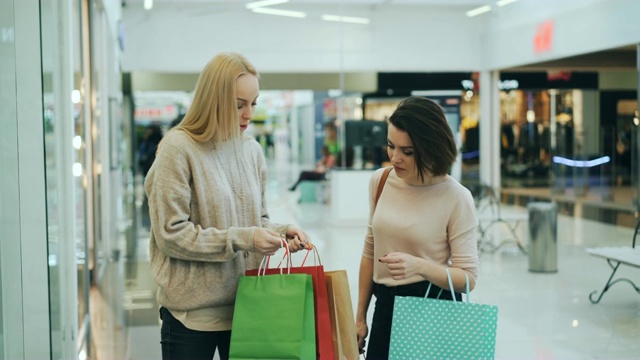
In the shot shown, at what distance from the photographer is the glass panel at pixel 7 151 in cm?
306

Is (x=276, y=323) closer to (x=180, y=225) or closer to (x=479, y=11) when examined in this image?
(x=180, y=225)

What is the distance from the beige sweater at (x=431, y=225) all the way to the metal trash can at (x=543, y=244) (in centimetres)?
690

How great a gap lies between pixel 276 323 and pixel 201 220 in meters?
0.36

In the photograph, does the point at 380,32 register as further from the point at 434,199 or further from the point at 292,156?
the point at 434,199

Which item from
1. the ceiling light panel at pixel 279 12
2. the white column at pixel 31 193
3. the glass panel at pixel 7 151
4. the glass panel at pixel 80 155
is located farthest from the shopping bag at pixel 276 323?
the ceiling light panel at pixel 279 12

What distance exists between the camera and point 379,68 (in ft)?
62.3

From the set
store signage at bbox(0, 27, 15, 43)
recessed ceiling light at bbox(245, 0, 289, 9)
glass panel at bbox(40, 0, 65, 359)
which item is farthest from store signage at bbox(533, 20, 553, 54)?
store signage at bbox(0, 27, 15, 43)

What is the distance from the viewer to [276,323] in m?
2.22

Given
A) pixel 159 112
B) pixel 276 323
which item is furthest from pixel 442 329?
pixel 159 112

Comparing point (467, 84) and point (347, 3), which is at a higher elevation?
point (347, 3)

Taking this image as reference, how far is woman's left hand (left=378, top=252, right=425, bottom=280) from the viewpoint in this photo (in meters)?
2.39

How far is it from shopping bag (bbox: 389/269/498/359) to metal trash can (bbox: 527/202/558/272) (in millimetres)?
7153

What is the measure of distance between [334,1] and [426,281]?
54.2 ft

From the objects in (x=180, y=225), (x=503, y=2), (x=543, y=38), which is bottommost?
(x=180, y=225)
